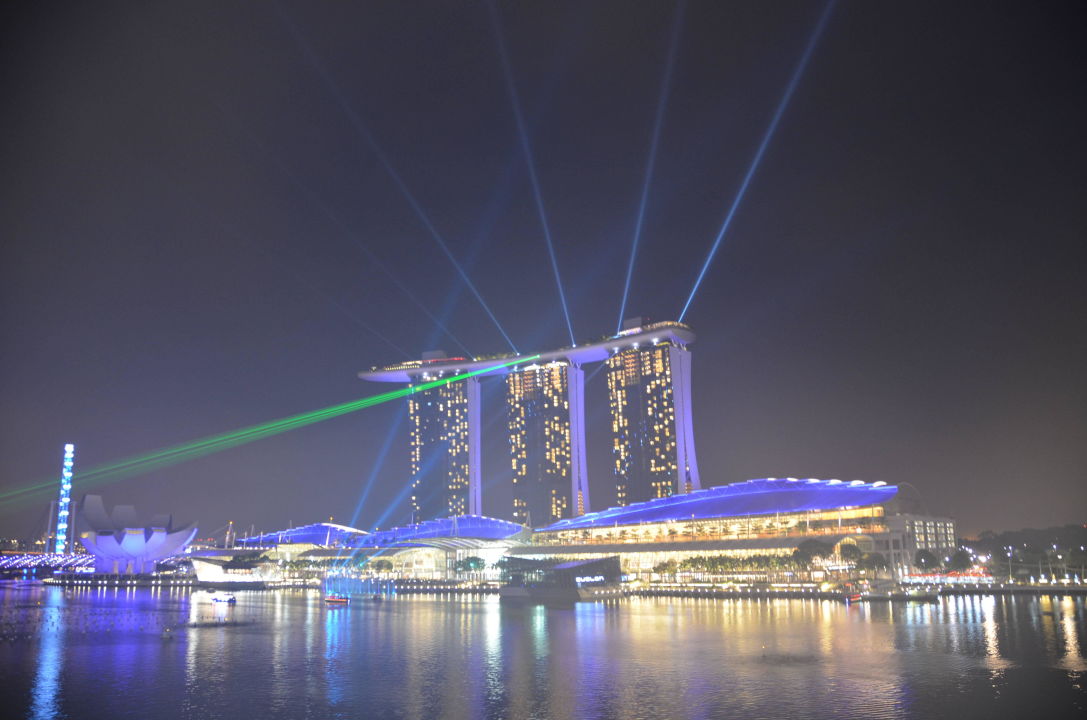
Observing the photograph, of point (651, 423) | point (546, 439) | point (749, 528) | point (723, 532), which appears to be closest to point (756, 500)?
point (749, 528)

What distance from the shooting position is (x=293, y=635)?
51.5 meters

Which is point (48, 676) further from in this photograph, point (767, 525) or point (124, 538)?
point (124, 538)

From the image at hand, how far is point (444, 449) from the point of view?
168625mm

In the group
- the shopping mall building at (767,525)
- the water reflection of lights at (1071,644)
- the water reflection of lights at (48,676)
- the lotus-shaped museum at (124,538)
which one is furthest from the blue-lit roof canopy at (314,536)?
the water reflection of lights at (1071,644)

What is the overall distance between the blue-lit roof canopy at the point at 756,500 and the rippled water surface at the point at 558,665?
3643 cm

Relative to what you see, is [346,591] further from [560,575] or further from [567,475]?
[567,475]

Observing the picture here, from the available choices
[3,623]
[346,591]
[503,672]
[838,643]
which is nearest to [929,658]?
[838,643]

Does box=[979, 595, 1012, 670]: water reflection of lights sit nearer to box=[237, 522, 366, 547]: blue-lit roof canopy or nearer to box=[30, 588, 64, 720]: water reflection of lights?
box=[30, 588, 64, 720]: water reflection of lights

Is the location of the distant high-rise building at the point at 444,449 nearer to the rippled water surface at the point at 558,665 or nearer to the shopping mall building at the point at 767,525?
the shopping mall building at the point at 767,525

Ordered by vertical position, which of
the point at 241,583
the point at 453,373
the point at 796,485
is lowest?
the point at 241,583

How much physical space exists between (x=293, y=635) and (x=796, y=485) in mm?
74950

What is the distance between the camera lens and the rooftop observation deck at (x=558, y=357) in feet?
450

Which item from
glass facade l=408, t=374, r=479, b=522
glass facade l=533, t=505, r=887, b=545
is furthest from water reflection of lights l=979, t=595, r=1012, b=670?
glass facade l=408, t=374, r=479, b=522

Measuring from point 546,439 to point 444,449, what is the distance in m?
24.3
